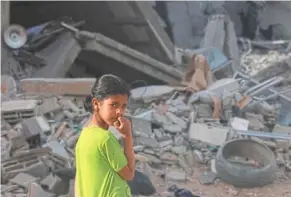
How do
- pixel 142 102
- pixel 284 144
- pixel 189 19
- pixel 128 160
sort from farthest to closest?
pixel 189 19 < pixel 142 102 < pixel 284 144 < pixel 128 160

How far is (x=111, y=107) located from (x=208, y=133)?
502cm

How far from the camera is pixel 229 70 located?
11.5 m

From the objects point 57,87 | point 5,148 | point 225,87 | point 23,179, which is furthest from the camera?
point 225,87

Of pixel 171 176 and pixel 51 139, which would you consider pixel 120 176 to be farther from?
pixel 51 139

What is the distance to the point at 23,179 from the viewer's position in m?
6.43

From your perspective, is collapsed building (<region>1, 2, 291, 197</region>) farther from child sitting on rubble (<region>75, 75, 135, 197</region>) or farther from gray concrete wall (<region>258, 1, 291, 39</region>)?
child sitting on rubble (<region>75, 75, 135, 197</region>)

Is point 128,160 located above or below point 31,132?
above

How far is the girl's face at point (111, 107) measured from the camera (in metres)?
2.96

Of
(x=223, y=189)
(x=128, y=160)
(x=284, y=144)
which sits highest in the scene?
(x=128, y=160)

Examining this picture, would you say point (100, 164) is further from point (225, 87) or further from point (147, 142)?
point (225, 87)

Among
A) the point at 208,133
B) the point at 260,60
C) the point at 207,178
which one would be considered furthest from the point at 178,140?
the point at 260,60

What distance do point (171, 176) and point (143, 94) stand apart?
2365 millimetres

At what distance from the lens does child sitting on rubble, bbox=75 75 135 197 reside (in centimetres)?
289

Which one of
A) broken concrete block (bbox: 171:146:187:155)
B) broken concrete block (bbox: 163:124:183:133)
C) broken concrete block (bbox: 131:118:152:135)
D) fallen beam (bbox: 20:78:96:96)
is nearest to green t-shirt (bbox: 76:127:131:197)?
broken concrete block (bbox: 171:146:187:155)
